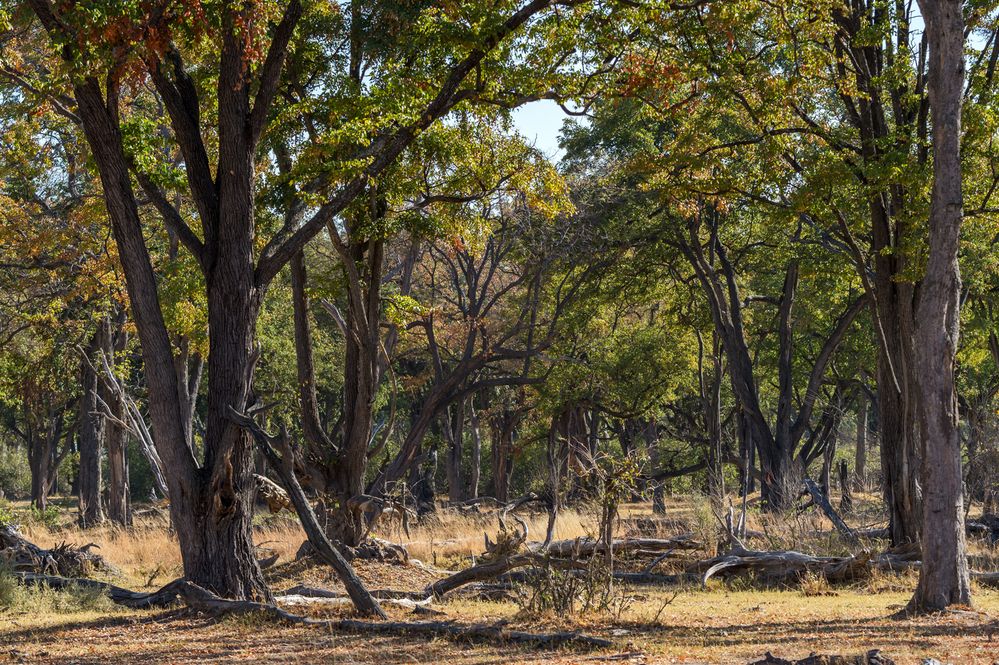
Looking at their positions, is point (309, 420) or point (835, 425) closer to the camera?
point (309, 420)

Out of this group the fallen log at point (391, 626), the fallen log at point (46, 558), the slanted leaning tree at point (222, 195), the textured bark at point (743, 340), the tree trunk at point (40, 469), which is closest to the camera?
the fallen log at point (391, 626)

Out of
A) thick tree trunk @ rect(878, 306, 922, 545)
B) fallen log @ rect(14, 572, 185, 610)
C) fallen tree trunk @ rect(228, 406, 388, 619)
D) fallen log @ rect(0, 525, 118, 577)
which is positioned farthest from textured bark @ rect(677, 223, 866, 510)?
fallen log @ rect(14, 572, 185, 610)

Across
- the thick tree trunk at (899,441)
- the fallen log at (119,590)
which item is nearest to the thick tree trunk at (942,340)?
the thick tree trunk at (899,441)

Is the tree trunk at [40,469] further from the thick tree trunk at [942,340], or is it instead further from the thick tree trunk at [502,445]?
the thick tree trunk at [942,340]

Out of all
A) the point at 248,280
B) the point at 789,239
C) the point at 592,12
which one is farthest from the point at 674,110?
the point at 789,239

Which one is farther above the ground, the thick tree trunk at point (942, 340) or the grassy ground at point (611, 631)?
the thick tree trunk at point (942, 340)

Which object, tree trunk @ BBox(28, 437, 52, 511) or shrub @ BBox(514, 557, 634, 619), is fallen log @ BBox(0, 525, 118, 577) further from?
tree trunk @ BBox(28, 437, 52, 511)

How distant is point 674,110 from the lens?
12867 mm

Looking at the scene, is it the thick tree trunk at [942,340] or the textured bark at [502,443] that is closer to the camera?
the thick tree trunk at [942,340]

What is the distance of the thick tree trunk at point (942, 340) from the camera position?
977 centimetres

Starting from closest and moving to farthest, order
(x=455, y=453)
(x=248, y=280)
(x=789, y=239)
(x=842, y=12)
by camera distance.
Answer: (x=248, y=280)
(x=842, y=12)
(x=789, y=239)
(x=455, y=453)

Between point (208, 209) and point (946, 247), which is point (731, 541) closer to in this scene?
point (946, 247)

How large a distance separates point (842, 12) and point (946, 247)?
5417mm

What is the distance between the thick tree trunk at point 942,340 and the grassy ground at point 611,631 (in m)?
0.41
